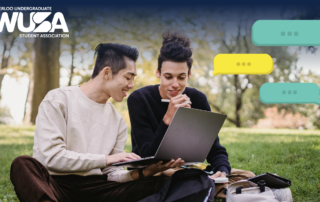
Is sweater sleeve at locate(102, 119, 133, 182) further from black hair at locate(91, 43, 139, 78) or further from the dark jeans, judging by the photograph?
black hair at locate(91, 43, 139, 78)

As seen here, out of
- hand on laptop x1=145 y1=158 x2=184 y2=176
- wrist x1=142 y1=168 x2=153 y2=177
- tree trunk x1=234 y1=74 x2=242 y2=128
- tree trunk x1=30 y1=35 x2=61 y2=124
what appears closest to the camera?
hand on laptop x1=145 y1=158 x2=184 y2=176

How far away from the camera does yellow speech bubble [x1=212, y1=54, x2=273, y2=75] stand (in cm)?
422

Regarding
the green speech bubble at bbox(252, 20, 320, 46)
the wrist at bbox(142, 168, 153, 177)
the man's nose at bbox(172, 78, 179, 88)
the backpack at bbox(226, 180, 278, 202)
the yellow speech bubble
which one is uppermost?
the green speech bubble at bbox(252, 20, 320, 46)

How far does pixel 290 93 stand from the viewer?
13.8ft

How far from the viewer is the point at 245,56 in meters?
4.29

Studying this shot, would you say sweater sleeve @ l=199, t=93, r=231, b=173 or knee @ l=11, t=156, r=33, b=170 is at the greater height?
knee @ l=11, t=156, r=33, b=170

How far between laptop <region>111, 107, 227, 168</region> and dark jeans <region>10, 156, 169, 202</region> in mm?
314

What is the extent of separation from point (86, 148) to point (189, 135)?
864 millimetres

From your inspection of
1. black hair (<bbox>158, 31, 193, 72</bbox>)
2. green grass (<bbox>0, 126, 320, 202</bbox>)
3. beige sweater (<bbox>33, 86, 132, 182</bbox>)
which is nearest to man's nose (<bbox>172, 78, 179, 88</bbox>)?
black hair (<bbox>158, 31, 193, 72</bbox>)

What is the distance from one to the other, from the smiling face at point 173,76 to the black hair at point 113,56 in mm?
322

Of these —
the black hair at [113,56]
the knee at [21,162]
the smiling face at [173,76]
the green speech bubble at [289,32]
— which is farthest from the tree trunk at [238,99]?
the knee at [21,162]

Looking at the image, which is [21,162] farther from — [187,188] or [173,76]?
[173,76]

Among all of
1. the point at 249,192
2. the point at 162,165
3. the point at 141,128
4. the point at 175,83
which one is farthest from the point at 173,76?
the point at 249,192

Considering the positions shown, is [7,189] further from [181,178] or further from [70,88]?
[181,178]
